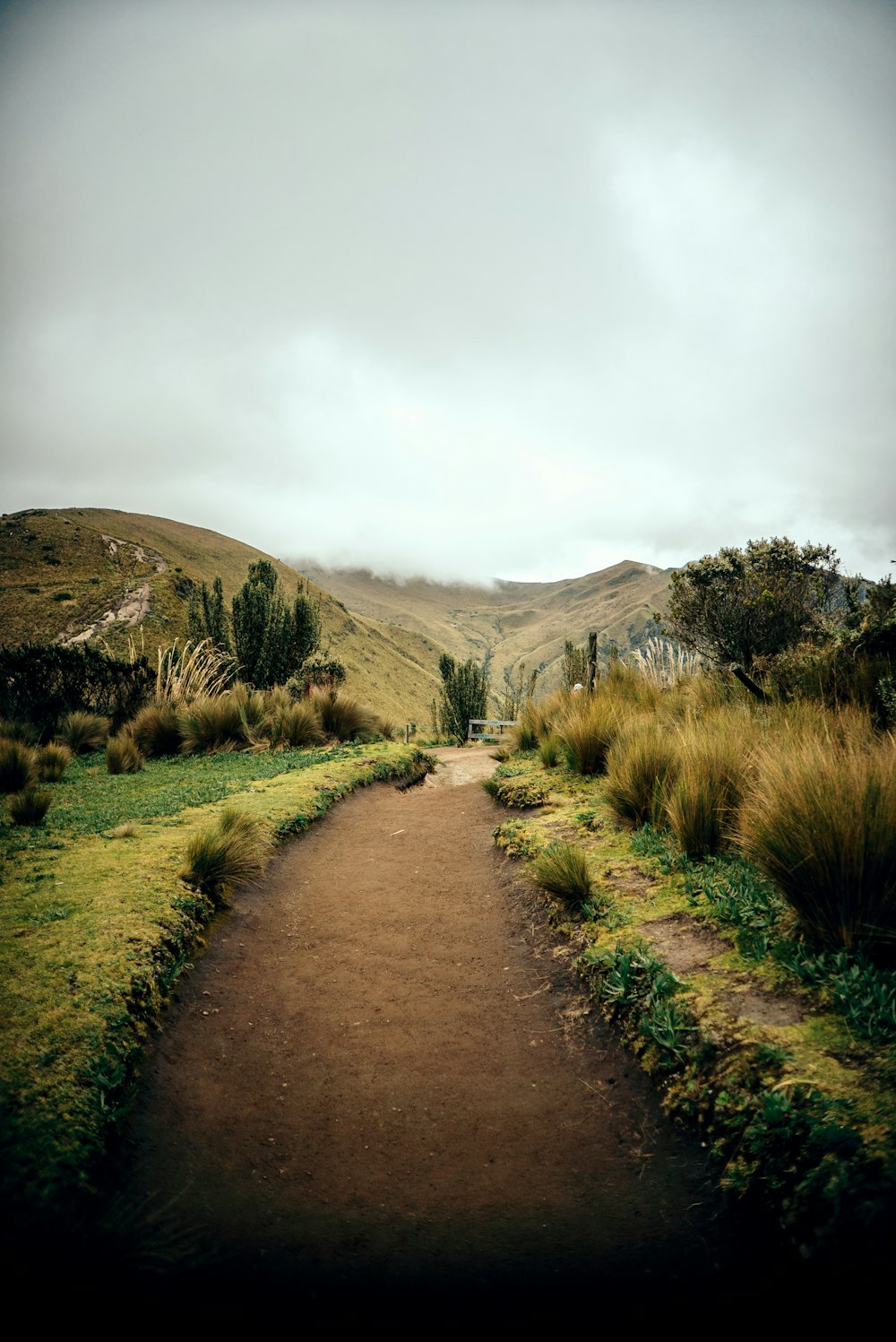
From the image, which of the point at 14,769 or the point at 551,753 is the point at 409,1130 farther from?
the point at 14,769

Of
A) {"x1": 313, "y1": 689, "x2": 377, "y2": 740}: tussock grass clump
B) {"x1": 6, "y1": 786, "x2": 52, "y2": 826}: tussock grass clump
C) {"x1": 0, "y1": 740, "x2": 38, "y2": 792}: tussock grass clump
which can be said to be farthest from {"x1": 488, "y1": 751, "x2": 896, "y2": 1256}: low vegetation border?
{"x1": 313, "y1": 689, "x2": 377, "y2": 740}: tussock grass clump

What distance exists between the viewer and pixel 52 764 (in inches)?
353

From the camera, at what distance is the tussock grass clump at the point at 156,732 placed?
39.4 feet

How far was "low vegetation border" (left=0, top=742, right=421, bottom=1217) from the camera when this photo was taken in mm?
2385

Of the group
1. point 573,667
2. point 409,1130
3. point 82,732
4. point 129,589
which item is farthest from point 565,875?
point 129,589

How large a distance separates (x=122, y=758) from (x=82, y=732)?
283 cm

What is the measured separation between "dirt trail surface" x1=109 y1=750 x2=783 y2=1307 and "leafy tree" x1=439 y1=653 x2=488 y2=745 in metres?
19.9

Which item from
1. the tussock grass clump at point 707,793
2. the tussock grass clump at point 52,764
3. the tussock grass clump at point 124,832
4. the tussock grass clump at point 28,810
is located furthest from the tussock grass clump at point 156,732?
the tussock grass clump at point 707,793

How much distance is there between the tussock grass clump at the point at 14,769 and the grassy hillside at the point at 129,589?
24.6 metres

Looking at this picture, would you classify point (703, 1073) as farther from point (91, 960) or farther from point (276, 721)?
point (276, 721)

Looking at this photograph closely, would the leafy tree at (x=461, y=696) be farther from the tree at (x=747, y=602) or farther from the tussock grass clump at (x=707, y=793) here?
the tussock grass clump at (x=707, y=793)

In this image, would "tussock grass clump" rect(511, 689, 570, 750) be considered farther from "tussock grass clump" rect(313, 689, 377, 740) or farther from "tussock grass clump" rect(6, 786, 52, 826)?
"tussock grass clump" rect(6, 786, 52, 826)

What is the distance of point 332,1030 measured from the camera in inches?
148

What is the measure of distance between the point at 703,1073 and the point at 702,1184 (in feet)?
1.45
